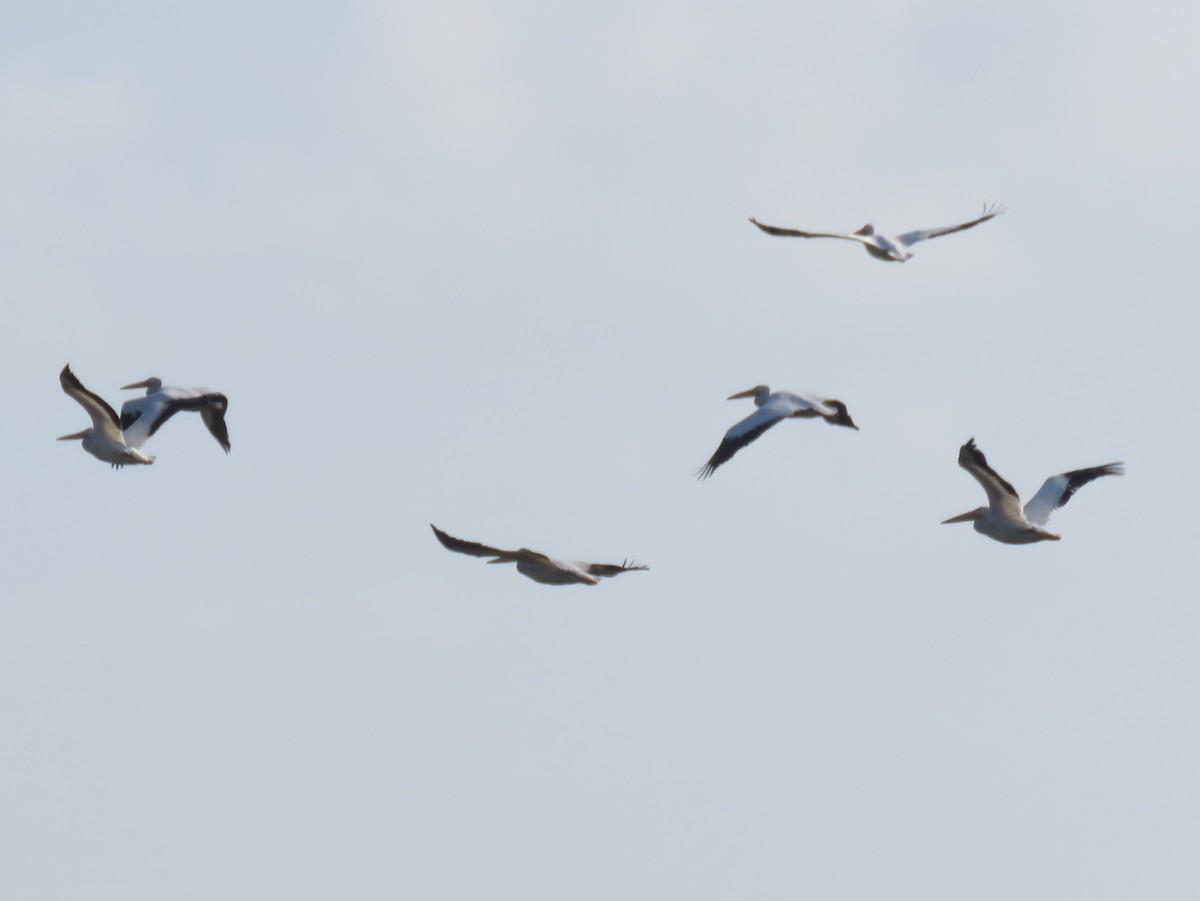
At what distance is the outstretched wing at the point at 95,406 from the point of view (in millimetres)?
32156

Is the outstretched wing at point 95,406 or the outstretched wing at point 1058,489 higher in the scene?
the outstretched wing at point 95,406

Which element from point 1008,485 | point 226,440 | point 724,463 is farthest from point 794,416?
point 226,440

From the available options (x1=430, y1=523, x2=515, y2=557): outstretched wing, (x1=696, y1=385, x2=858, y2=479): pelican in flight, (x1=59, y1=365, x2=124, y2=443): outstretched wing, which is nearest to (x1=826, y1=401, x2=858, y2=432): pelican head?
(x1=696, y1=385, x2=858, y2=479): pelican in flight

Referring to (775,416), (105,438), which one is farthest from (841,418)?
(105,438)

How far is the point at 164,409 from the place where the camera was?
33.6 meters

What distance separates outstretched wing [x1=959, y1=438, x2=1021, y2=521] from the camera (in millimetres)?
29375

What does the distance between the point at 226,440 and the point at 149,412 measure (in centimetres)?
174

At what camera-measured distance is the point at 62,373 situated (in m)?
32.2

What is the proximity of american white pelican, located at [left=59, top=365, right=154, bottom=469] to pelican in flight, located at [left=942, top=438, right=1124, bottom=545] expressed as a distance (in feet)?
38.4

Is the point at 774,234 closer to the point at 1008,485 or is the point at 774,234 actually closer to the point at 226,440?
the point at 1008,485

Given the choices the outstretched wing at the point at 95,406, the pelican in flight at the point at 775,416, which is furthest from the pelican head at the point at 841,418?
the outstretched wing at the point at 95,406

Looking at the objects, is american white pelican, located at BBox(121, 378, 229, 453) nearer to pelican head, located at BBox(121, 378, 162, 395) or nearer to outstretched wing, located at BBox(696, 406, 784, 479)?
pelican head, located at BBox(121, 378, 162, 395)

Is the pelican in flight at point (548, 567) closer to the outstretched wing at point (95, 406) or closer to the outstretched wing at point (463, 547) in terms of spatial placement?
the outstretched wing at point (463, 547)

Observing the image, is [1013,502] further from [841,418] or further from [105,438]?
[105,438]
